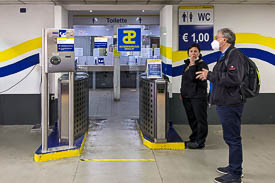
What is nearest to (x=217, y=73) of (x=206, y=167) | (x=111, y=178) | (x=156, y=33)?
(x=206, y=167)

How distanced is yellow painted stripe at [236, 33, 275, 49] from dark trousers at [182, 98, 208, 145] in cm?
230

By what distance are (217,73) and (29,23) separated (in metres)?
4.17

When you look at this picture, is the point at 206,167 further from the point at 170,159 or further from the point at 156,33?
the point at 156,33

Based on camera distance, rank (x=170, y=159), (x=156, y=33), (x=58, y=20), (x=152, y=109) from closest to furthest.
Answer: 1. (x=170, y=159)
2. (x=152, y=109)
3. (x=58, y=20)
4. (x=156, y=33)

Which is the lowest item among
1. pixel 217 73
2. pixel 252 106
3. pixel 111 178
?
→ pixel 111 178

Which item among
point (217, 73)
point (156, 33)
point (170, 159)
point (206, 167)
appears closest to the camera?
point (217, 73)

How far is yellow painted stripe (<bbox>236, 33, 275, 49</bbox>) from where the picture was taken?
21.8ft

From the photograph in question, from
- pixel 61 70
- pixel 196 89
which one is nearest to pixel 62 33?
pixel 61 70

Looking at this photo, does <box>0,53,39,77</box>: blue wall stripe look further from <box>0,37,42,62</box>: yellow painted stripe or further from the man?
the man

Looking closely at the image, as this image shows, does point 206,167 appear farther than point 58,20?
No

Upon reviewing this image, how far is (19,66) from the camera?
21.3 feet

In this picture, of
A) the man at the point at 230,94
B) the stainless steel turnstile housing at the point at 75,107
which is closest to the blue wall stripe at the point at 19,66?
the stainless steel turnstile housing at the point at 75,107

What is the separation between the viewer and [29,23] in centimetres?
647

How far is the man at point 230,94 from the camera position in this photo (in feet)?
11.7
